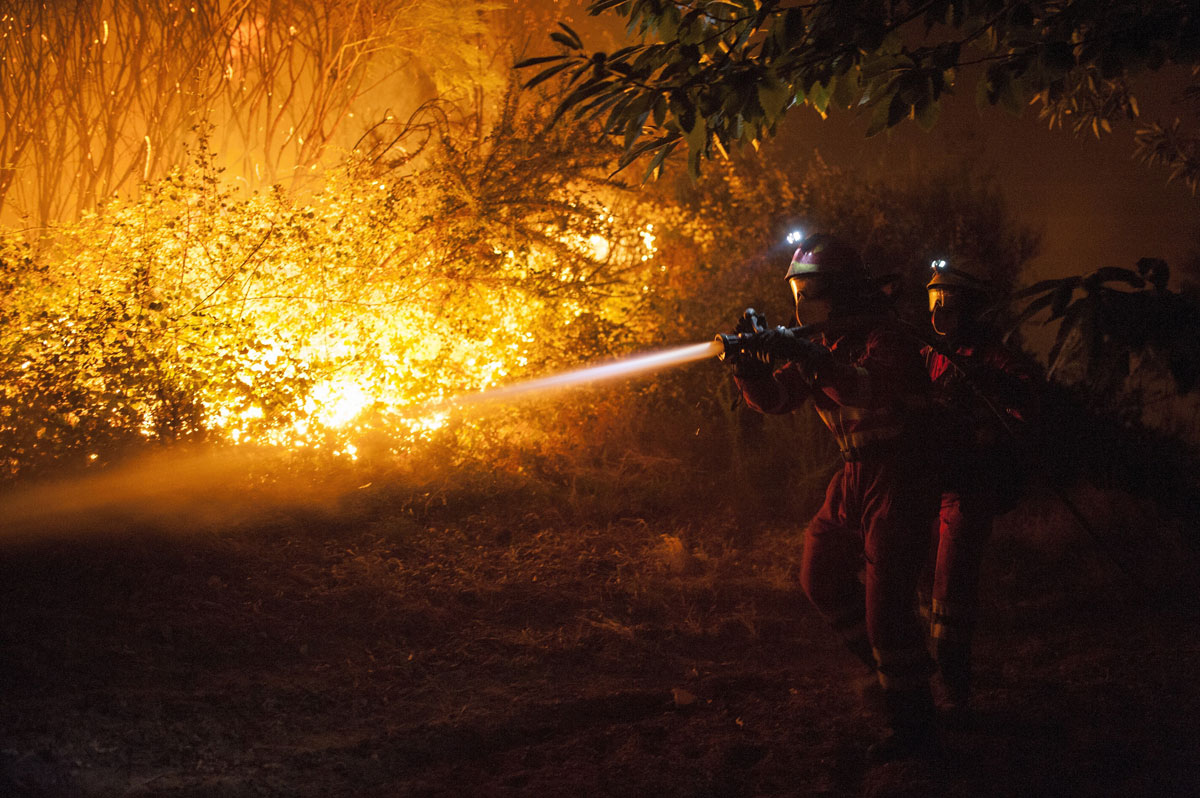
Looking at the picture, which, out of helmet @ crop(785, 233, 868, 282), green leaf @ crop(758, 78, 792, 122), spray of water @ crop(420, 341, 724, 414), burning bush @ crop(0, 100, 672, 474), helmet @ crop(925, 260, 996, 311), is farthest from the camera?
spray of water @ crop(420, 341, 724, 414)

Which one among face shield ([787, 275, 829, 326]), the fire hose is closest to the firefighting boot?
the fire hose

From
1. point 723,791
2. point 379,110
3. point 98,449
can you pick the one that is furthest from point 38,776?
point 379,110

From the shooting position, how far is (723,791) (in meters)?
3.14

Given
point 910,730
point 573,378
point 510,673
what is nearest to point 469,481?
point 573,378

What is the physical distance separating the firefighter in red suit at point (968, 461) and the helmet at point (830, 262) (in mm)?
487

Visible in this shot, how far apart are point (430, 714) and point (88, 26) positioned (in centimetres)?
853

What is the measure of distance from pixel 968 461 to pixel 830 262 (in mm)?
1037

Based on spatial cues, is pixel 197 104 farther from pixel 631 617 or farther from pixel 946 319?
pixel 946 319

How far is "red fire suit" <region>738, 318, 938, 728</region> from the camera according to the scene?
330cm

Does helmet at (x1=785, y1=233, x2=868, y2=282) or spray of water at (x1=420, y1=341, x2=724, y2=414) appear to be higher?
spray of water at (x1=420, y1=341, x2=724, y2=414)

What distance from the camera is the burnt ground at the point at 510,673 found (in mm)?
3215

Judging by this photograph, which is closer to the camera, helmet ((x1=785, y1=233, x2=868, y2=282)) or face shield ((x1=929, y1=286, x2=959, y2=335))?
helmet ((x1=785, y1=233, x2=868, y2=282))

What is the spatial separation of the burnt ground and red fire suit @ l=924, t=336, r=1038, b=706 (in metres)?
0.37

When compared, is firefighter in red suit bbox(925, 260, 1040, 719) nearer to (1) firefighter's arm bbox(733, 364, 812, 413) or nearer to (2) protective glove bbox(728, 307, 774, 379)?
(1) firefighter's arm bbox(733, 364, 812, 413)
